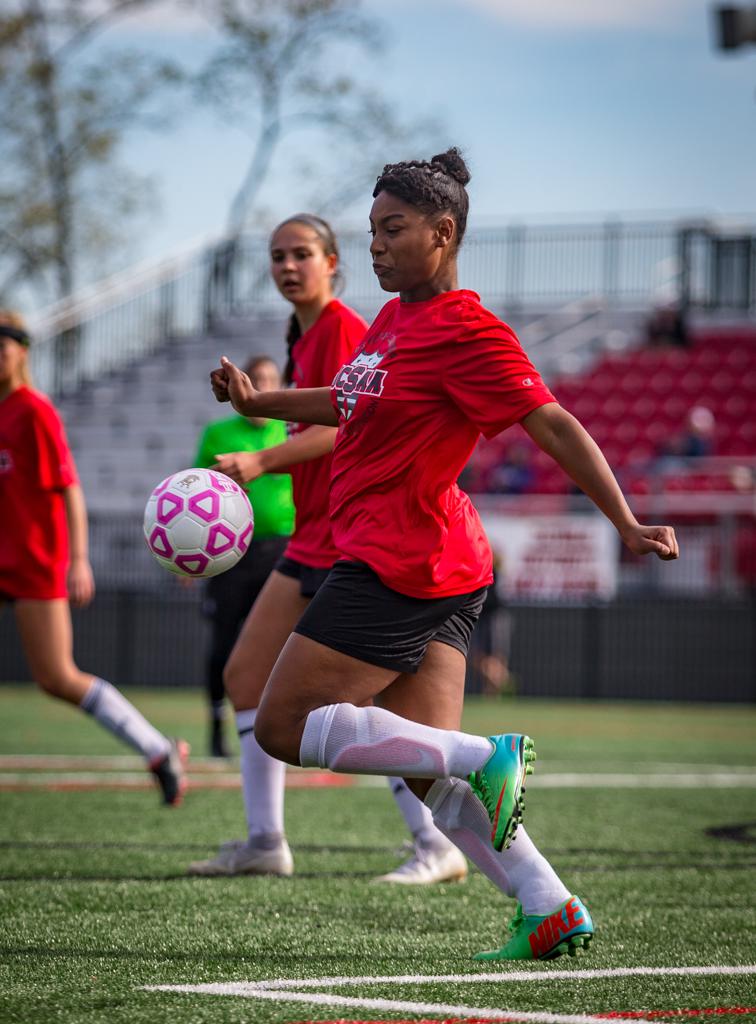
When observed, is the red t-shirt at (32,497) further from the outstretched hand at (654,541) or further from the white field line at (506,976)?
the outstretched hand at (654,541)

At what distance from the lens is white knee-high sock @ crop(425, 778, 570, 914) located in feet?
13.2

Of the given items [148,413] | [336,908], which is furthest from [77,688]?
[148,413]

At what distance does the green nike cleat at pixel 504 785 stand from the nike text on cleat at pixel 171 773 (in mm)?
3905

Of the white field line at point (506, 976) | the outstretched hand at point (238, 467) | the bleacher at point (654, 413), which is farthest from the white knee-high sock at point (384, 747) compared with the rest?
the bleacher at point (654, 413)

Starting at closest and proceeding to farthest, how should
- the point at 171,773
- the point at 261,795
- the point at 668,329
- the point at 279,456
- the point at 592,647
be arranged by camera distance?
the point at 279,456
the point at 261,795
the point at 171,773
the point at 592,647
the point at 668,329

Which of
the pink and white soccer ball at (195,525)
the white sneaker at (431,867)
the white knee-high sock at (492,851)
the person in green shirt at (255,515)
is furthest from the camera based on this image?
the person in green shirt at (255,515)

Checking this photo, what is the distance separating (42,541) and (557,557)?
480 inches

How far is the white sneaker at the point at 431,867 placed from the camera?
5.68 m

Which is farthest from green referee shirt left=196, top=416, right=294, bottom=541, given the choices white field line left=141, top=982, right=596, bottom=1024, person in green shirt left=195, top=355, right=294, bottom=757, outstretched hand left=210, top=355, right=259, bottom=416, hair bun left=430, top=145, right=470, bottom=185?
white field line left=141, top=982, right=596, bottom=1024

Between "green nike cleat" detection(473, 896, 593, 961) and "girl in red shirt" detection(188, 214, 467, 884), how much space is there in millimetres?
1621

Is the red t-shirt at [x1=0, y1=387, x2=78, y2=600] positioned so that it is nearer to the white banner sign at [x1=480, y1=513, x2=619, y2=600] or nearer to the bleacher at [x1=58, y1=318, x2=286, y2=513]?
the white banner sign at [x1=480, y1=513, x2=619, y2=600]

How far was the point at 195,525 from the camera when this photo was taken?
4480 mm

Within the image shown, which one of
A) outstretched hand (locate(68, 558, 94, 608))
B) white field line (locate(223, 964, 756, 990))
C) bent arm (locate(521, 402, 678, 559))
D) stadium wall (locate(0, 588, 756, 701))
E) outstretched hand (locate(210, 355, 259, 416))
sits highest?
outstretched hand (locate(210, 355, 259, 416))

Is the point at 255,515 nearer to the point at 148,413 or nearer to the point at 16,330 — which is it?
the point at 16,330
